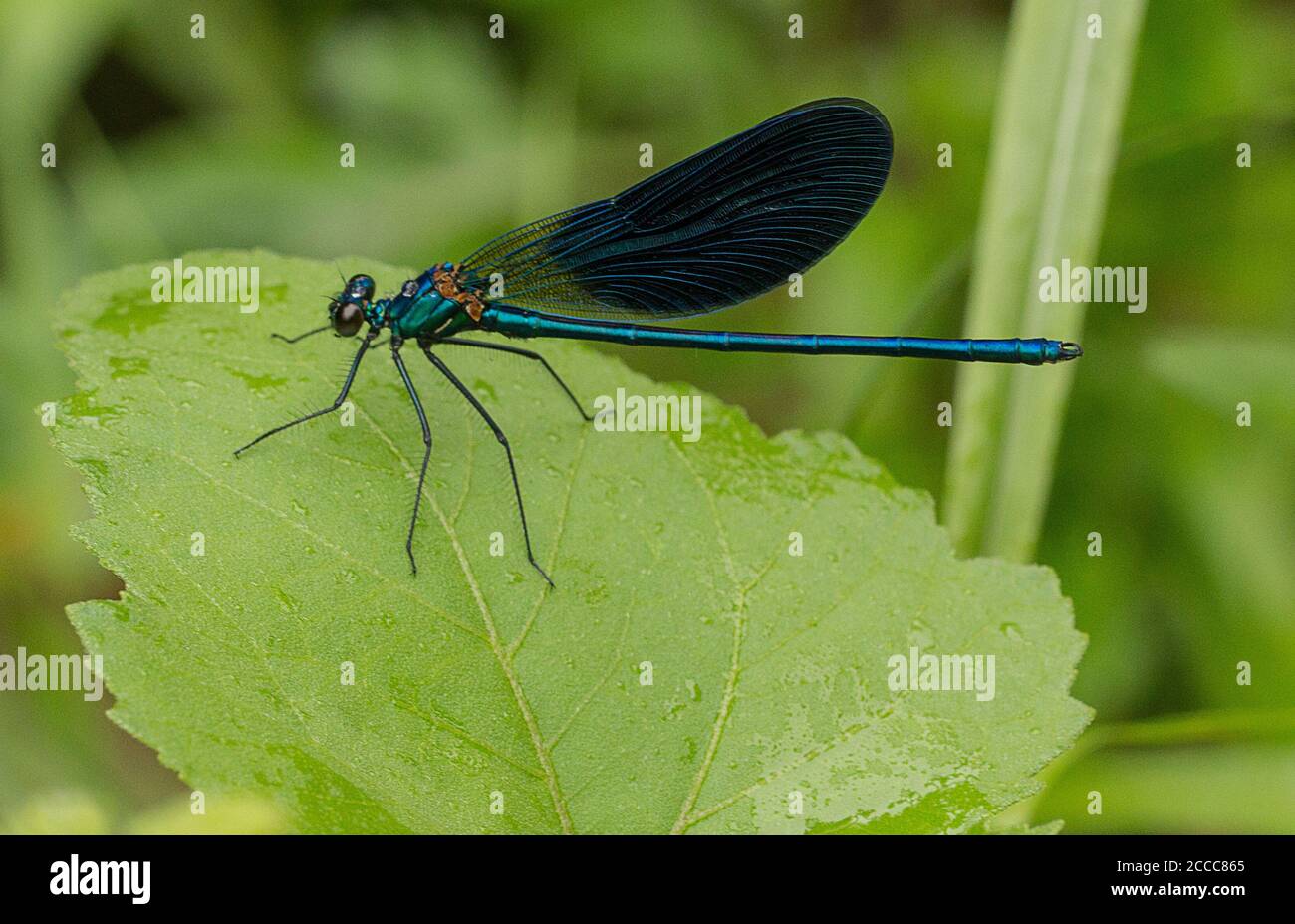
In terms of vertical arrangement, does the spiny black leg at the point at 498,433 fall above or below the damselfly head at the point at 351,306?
below

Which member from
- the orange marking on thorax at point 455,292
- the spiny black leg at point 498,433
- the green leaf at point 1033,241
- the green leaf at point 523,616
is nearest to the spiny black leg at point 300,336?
the green leaf at point 523,616

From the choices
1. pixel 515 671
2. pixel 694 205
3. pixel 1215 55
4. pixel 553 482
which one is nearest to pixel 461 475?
pixel 553 482

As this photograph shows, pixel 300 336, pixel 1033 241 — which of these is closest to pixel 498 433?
pixel 300 336

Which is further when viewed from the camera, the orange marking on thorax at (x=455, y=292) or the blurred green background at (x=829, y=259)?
the blurred green background at (x=829, y=259)

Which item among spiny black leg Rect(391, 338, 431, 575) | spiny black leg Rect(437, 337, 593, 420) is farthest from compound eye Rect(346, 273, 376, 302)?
spiny black leg Rect(437, 337, 593, 420)

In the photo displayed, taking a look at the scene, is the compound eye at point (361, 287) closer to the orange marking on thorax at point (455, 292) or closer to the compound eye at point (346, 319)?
→ the compound eye at point (346, 319)

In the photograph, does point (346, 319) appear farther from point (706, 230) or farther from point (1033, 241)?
point (1033, 241)

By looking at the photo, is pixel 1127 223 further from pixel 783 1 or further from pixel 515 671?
pixel 515 671
